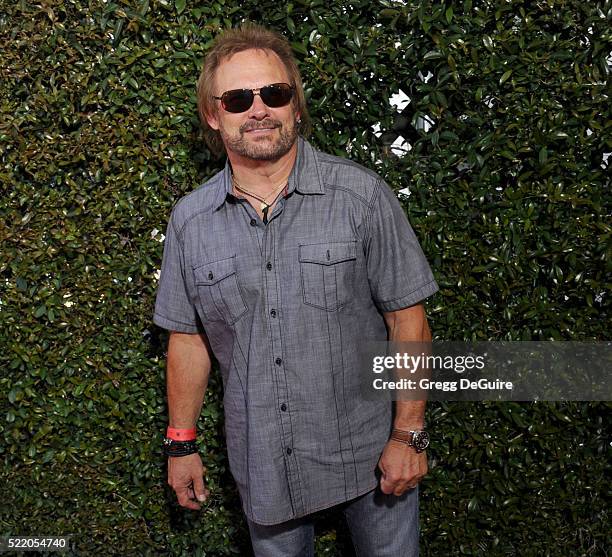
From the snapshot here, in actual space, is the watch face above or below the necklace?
below

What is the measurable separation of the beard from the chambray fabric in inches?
4.4

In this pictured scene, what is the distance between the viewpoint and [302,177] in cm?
263

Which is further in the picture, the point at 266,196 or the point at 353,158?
the point at 353,158

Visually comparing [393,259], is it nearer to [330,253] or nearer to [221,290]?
[330,253]

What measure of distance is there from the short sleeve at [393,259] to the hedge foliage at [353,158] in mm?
668

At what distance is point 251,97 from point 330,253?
0.61m

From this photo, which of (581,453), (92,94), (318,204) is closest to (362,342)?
(318,204)

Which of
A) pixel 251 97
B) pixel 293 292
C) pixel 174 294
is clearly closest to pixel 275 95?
pixel 251 97

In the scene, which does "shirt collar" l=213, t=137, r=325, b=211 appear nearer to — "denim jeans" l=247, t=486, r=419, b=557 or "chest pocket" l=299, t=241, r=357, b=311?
"chest pocket" l=299, t=241, r=357, b=311

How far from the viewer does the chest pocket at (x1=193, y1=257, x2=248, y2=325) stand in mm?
2639

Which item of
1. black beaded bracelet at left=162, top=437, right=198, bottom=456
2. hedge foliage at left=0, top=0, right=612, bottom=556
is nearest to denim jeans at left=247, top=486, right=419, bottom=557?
black beaded bracelet at left=162, top=437, right=198, bottom=456

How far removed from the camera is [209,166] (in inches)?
133

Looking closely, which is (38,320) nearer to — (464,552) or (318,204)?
(318,204)

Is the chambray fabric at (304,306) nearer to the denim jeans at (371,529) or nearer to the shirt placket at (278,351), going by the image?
the shirt placket at (278,351)
